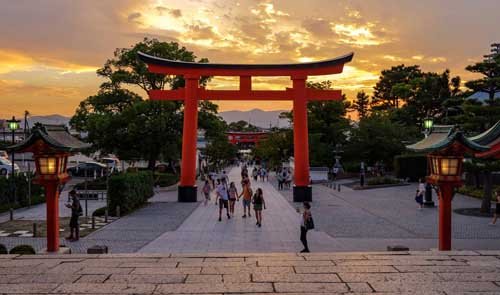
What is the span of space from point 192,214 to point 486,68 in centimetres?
1582

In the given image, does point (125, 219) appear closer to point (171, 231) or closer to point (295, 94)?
point (171, 231)

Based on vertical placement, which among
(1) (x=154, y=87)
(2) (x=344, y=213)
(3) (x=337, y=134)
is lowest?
(2) (x=344, y=213)

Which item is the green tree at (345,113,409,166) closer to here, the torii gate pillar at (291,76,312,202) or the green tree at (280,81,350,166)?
the green tree at (280,81,350,166)

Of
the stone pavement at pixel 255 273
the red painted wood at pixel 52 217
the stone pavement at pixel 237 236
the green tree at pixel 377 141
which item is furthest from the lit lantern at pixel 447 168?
the green tree at pixel 377 141

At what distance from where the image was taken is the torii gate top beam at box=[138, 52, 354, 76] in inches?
1083

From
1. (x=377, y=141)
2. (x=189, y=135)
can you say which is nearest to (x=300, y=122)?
(x=189, y=135)

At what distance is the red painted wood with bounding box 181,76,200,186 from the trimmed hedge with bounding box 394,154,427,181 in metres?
20.5

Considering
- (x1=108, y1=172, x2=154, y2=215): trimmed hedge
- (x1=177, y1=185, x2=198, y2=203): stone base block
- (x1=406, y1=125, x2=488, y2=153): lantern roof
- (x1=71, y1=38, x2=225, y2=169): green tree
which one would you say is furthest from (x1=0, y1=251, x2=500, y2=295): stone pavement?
(x1=71, y1=38, x2=225, y2=169): green tree

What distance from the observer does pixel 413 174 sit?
1590 inches

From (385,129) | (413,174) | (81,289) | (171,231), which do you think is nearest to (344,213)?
(171,231)

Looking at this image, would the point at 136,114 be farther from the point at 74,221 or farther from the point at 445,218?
the point at 445,218

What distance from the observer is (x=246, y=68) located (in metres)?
27.7

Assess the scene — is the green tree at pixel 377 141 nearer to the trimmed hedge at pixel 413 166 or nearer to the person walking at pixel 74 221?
the trimmed hedge at pixel 413 166

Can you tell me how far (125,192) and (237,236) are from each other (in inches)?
306
